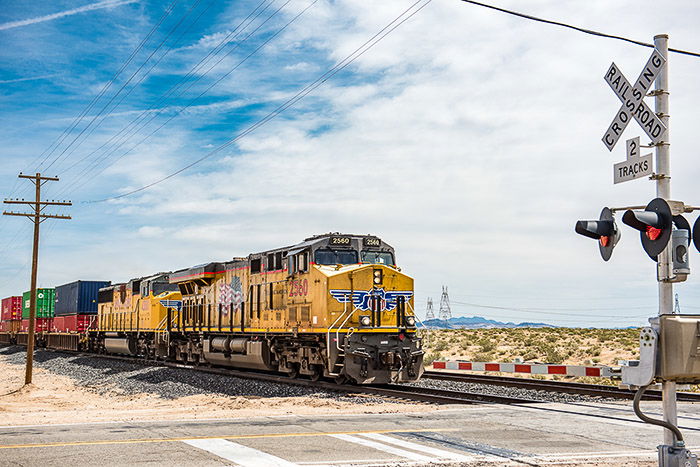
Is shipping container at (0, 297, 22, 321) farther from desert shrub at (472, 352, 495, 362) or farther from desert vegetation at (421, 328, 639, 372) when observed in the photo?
desert shrub at (472, 352, 495, 362)

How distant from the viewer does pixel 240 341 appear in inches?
938

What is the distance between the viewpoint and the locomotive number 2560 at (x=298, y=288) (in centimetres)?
1961

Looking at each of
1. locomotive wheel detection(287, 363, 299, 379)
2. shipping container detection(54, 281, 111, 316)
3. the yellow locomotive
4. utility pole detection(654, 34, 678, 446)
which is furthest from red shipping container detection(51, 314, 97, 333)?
utility pole detection(654, 34, 678, 446)

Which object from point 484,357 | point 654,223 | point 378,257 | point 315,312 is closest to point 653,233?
point 654,223

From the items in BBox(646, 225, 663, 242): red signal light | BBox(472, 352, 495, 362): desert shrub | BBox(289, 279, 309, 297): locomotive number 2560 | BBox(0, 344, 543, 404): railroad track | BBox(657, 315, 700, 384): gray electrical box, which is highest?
BBox(646, 225, 663, 242): red signal light

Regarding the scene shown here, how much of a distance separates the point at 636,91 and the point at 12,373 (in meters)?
34.3

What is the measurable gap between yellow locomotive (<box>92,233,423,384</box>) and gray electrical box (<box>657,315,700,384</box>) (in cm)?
1171

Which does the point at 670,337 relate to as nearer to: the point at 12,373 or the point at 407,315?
the point at 407,315

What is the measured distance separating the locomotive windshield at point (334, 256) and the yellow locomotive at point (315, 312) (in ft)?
0.09

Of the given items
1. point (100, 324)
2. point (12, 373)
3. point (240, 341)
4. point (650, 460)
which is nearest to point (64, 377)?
point (12, 373)

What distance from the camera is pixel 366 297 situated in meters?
18.7

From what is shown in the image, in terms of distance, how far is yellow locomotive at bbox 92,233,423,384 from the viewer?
1827 centimetres

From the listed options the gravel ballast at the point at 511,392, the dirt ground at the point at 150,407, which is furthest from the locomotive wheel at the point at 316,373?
the dirt ground at the point at 150,407

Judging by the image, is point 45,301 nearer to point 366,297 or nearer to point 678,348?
point 366,297
